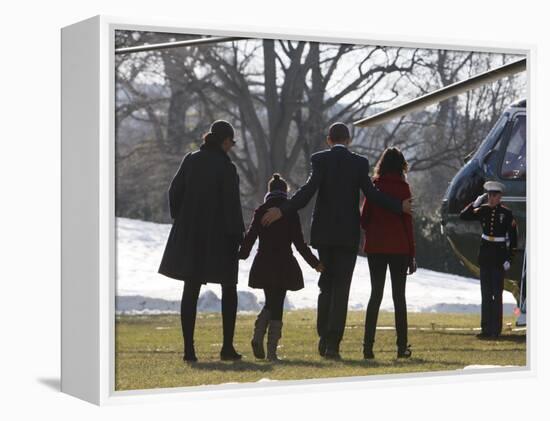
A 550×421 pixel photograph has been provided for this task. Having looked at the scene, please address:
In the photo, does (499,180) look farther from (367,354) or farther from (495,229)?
(367,354)

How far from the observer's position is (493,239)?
1374 centimetres

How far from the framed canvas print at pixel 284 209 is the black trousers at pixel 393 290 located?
0.05 ft

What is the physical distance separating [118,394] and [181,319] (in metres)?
0.78

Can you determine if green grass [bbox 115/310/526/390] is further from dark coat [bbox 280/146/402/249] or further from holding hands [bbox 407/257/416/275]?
dark coat [bbox 280/146/402/249]

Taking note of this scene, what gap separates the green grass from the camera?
1160cm

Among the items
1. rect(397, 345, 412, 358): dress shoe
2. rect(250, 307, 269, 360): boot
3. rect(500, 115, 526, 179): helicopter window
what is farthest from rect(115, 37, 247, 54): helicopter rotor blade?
rect(500, 115, 526, 179): helicopter window

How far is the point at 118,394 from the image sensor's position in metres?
11.5

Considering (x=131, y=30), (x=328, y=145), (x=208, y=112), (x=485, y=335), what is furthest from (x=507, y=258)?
(x=131, y=30)

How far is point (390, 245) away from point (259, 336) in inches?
54.8

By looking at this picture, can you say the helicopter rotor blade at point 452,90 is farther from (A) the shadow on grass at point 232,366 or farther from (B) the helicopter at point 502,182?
(A) the shadow on grass at point 232,366

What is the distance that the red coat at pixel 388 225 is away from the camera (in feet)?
41.8

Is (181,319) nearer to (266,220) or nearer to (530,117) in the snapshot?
(266,220)

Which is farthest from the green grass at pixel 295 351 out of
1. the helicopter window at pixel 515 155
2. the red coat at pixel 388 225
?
the helicopter window at pixel 515 155

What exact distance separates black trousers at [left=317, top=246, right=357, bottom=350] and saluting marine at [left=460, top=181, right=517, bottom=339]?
5.34ft
